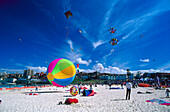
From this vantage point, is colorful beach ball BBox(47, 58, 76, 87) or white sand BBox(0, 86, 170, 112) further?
colorful beach ball BBox(47, 58, 76, 87)

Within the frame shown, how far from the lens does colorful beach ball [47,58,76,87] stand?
14.6 metres

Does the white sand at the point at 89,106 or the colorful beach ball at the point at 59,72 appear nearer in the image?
the white sand at the point at 89,106

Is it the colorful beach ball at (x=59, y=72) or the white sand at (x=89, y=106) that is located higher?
the colorful beach ball at (x=59, y=72)

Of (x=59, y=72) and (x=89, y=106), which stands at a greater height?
(x=59, y=72)

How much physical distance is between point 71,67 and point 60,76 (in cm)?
201

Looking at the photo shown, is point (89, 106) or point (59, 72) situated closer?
point (89, 106)

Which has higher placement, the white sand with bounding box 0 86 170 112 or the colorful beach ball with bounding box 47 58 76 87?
the colorful beach ball with bounding box 47 58 76 87

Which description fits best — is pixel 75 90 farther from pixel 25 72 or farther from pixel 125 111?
pixel 25 72

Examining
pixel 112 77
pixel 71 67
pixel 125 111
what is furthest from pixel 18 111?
pixel 112 77

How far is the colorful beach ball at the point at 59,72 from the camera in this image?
14.6 metres

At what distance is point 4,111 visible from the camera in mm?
6125

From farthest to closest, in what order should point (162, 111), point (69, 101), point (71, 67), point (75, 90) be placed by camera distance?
point (71, 67) → point (75, 90) → point (69, 101) → point (162, 111)

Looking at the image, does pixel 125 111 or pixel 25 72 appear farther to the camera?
pixel 25 72

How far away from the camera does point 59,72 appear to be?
1475 cm
